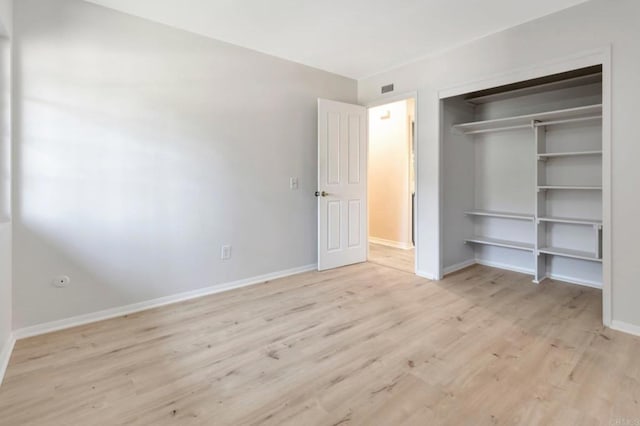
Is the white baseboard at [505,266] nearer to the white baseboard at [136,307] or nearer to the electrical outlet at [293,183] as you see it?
the white baseboard at [136,307]

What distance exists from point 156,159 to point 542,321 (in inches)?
138

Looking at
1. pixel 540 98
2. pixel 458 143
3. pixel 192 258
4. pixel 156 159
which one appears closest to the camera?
pixel 156 159

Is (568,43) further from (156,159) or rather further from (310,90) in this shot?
(156,159)

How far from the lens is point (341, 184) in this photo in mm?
4281

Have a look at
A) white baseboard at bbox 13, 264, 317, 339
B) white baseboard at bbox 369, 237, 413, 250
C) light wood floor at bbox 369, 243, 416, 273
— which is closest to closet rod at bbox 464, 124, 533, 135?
light wood floor at bbox 369, 243, 416, 273

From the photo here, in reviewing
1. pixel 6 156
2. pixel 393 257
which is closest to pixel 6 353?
pixel 6 156

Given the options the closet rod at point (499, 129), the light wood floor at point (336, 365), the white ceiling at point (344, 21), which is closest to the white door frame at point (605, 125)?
the light wood floor at point (336, 365)

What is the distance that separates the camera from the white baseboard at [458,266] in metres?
4.05

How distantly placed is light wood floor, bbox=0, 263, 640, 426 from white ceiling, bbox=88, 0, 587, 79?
8.19ft

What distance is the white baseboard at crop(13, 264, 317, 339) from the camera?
8.23ft

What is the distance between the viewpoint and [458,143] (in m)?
4.20

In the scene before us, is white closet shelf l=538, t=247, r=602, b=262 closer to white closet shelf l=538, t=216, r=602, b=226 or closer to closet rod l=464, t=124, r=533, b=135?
white closet shelf l=538, t=216, r=602, b=226

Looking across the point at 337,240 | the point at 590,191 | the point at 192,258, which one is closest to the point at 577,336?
the point at 590,191

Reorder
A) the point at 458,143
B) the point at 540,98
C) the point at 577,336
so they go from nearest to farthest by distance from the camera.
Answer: the point at 577,336 < the point at 540,98 < the point at 458,143
